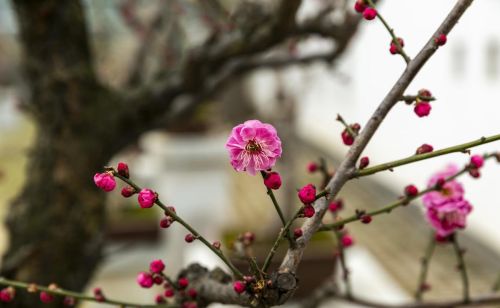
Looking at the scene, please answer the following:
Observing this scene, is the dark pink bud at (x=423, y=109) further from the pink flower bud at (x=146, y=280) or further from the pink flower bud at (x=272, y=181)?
the pink flower bud at (x=146, y=280)

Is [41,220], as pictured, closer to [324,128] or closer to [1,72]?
[324,128]

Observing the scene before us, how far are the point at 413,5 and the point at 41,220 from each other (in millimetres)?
3506

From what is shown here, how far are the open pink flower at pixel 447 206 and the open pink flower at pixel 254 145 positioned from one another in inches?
13.8

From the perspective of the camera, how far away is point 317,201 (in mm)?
544

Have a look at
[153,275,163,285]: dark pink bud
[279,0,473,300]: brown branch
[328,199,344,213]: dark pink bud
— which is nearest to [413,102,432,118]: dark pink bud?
[279,0,473,300]: brown branch

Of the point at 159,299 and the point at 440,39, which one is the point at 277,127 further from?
the point at 440,39

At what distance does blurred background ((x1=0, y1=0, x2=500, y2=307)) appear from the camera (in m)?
1.22

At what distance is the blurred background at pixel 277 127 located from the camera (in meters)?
1.22

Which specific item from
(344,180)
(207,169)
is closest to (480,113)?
(207,169)

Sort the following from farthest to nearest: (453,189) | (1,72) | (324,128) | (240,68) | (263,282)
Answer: (1,72), (324,128), (240,68), (453,189), (263,282)

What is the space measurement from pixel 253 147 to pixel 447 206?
0.39 m

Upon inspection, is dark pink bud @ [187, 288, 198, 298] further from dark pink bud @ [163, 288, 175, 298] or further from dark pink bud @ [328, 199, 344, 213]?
dark pink bud @ [328, 199, 344, 213]

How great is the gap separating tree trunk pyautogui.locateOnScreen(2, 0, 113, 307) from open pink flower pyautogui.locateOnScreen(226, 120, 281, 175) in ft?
2.40

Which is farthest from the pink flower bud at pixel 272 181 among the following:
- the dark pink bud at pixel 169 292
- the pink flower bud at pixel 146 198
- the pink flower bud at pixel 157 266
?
the dark pink bud at pixel 169 292
